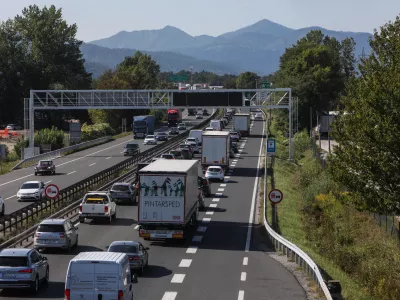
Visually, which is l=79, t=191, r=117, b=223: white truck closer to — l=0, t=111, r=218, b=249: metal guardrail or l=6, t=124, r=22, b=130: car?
l=0, t=111, r=218, b=249: metal guardrail

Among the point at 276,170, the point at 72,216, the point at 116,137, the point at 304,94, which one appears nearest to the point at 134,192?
the point at 72,216

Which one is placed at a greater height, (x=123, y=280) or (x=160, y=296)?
(x=123, y=280)

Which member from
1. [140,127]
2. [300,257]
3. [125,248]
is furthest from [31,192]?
[140,127]

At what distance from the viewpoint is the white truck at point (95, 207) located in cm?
4169

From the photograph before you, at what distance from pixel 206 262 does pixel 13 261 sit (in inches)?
380

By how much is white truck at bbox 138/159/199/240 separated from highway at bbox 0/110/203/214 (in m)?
13.1

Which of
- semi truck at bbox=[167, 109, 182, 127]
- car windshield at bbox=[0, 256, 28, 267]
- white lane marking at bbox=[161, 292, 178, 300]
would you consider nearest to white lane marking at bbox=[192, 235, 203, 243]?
white lane marking at bbox=[161, 292, 178, 300]

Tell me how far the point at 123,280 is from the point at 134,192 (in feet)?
106

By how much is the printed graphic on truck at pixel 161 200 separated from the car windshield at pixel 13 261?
38.7 feet

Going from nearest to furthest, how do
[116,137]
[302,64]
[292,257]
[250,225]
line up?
[292,257] < [250,225] < [116,137] < [302,64]

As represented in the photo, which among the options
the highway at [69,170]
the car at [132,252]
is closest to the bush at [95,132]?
the highway at [69,170]

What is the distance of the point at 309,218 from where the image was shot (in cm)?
4912

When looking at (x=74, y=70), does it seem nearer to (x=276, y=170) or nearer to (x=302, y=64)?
(x=302, y=64)

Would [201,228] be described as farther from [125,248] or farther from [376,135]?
[125,248]
